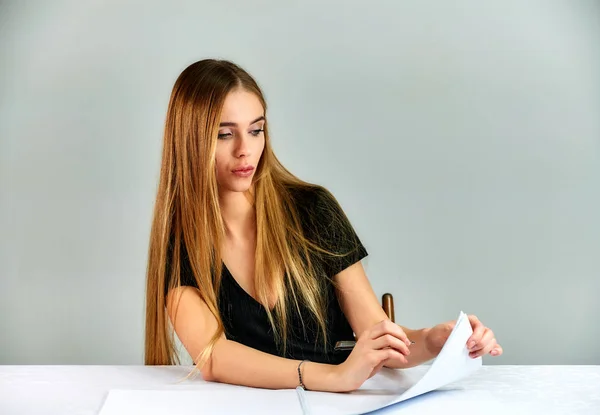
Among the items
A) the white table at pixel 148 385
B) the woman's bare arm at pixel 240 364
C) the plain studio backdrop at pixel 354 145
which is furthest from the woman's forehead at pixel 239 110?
the plain studio backdrop at pixel 354 145

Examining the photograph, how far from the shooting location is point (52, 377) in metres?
1.58

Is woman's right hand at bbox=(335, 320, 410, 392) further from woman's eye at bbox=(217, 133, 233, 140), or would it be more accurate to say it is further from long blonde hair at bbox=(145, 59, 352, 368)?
woman's eye at bbox=(217, 133, 233, 140)

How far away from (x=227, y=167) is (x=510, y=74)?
1.74m

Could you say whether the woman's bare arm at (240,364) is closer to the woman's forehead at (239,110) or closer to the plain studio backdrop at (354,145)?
the woman's forehead at (239,110)

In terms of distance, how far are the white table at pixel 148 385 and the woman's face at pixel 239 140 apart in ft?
1.41

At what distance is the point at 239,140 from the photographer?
1.81m

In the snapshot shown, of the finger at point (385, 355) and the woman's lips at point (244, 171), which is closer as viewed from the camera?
the finger at point (385, 355)

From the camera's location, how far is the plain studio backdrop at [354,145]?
123 inches

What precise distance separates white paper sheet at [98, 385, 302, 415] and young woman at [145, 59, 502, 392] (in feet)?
0.85

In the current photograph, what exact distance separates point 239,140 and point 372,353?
612mm

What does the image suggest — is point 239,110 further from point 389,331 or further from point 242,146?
point 389,331

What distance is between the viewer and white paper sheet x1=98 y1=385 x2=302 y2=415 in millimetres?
1324

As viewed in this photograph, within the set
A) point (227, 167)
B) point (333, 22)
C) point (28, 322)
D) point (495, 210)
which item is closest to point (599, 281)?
point (495, 210)

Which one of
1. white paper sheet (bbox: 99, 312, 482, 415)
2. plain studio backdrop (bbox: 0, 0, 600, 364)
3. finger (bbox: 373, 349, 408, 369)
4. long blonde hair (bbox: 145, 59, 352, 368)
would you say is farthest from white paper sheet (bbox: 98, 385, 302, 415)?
plain studio backdrop (bbox: 0, 0, 600, 364)
